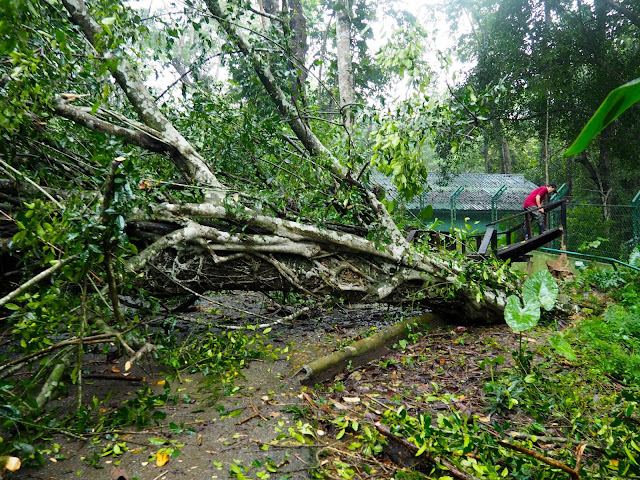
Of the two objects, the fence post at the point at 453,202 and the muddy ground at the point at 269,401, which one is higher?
the fence post at the point at 453,202

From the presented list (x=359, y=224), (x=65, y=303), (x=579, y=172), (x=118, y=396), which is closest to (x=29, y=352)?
(x=65, y=303)

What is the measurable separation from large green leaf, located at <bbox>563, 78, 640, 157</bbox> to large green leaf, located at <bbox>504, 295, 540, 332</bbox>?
99.5 inches

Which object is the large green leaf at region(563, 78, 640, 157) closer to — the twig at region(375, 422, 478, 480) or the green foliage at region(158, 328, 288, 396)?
the twig at region(375, 422, 478, 480)

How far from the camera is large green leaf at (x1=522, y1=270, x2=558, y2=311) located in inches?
124

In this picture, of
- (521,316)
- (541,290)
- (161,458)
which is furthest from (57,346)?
(541,290)

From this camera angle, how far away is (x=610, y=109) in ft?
2.22

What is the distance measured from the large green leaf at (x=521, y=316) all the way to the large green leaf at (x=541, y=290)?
0.07 metres

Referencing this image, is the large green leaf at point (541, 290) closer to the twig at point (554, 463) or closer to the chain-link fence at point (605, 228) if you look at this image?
the twig at point (554, 463)

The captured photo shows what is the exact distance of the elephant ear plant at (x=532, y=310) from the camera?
293 centimetres

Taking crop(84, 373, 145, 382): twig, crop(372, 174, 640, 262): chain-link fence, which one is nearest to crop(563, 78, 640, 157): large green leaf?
crop(84, 373, 145, 382): twig

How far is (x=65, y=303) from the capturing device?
7.97 feet

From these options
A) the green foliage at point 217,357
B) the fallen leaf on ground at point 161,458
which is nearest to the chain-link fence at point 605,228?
the green foliage at point 217,357

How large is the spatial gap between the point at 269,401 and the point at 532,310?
202 cm

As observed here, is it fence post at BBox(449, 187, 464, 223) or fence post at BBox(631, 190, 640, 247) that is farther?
fence post at BBox(449, 187, 464, 223)
